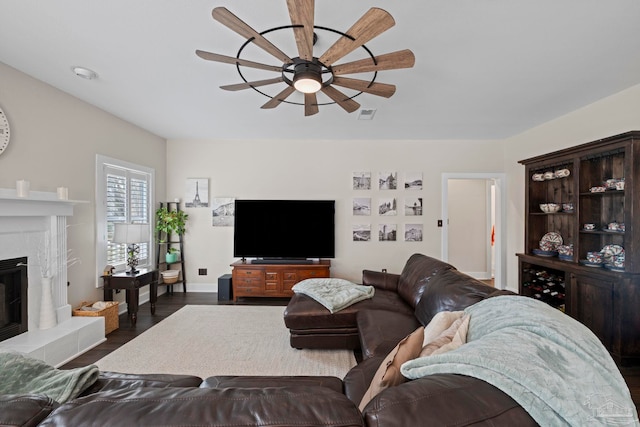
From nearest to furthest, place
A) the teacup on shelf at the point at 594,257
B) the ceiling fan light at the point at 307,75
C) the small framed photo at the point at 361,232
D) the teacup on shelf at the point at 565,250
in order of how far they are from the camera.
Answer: the ceiling fan light at the point at 307,75 → the teacup on shelf at the point at 594,257 → the teacup on shelf at the point at 565,250 → the small framed photo at the point at 361,232

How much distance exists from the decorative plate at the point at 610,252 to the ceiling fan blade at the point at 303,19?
345cm

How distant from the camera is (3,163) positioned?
252 centimetres

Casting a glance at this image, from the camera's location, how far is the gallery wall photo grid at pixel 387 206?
4.95 metres

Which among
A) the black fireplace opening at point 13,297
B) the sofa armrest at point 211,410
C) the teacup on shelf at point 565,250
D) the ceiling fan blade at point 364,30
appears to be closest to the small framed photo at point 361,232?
the teacup on shelf at point 565,250

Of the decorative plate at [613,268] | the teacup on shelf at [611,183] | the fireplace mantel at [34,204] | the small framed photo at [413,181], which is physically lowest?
the decorative plate at [613,268]

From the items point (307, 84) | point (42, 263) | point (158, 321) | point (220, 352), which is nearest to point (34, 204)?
point (42, 263)

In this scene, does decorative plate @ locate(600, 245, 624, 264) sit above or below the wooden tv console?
above

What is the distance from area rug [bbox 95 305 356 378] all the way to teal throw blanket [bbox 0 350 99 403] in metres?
1.23

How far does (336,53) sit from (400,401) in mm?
1753

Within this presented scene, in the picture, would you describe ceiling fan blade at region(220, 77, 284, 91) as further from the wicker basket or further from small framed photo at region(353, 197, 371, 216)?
small framed photo at region(353, 197, 371, 216)

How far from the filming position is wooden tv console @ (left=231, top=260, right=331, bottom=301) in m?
4.45

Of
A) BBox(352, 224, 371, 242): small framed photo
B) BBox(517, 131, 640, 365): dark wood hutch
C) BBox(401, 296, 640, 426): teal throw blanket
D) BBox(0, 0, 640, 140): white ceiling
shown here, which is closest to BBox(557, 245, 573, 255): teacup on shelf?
BBox(517, 131, 640, 365): dark wood hutch

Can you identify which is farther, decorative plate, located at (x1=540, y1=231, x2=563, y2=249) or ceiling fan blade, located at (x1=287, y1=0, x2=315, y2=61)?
decorative plate, located at (x1=540, y1=231, x2=563, y2=249)

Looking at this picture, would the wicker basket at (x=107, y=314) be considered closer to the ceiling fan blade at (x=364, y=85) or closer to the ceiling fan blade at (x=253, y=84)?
the ceiling fan blade at (x=253, y=84)
